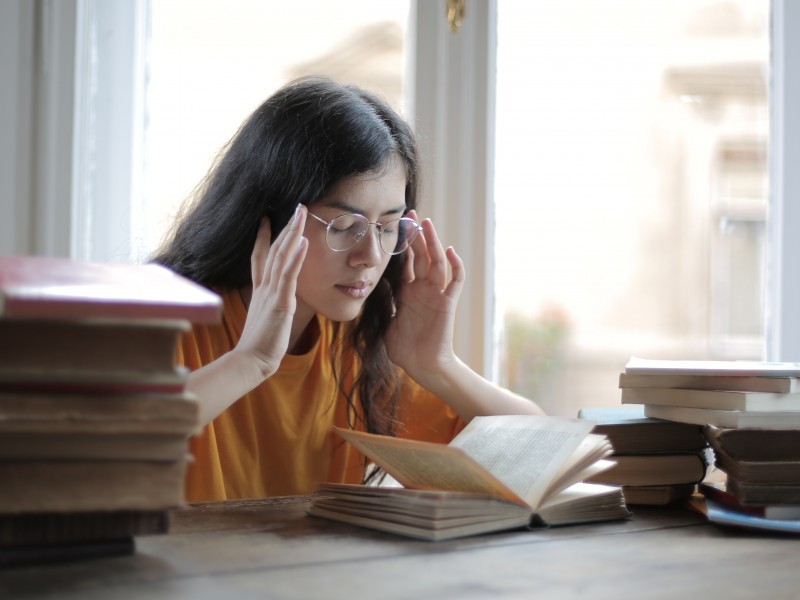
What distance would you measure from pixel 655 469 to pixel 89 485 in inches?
29.0

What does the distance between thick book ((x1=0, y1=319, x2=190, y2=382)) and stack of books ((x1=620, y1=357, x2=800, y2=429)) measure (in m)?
0.67

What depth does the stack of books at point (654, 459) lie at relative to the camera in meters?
1.24

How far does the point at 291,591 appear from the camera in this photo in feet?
2.61

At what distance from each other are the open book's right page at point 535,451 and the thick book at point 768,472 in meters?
0.15

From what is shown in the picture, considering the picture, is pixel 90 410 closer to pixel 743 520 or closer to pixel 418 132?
pixel 743 520

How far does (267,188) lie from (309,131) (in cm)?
12

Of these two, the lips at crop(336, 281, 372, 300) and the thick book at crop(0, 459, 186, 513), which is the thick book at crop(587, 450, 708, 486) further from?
the thick book at crop(0, 459, 186, 513)

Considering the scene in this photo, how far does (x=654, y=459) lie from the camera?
1251 mm

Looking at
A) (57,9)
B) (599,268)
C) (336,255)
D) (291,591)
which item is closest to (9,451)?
(291,591)

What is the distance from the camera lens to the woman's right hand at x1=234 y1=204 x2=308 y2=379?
1371 millimetres

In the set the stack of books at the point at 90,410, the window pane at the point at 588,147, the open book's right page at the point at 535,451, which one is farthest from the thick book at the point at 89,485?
the window pane at the point at 588,147

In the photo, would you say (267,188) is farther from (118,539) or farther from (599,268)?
(599,268)

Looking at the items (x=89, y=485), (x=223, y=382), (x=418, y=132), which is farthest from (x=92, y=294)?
(x=418, y=132)

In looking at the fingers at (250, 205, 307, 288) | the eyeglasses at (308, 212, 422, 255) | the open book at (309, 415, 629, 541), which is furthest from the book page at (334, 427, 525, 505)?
the eyeglasses at (308, 212, 422, 255)
